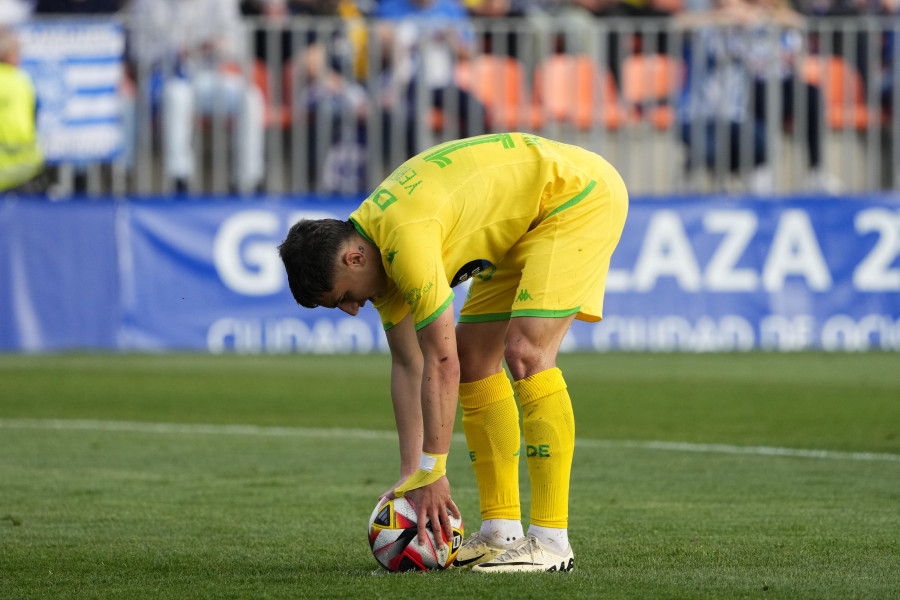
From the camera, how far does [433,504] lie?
472 cm

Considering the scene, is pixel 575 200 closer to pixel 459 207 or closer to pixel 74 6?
pixel 459 207

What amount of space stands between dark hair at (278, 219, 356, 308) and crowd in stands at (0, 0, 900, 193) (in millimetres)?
11650

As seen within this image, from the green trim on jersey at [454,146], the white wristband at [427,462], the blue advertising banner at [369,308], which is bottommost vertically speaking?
the blue advertising banner at [369,308]

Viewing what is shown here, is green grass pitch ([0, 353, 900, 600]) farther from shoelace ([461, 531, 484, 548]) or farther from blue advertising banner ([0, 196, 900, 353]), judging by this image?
blue advertising banner ([0, 196, 900, 353])

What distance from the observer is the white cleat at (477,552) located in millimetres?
5062

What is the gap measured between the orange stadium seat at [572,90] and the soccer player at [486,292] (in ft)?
37.7

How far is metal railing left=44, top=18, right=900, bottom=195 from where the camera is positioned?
53.3 feet

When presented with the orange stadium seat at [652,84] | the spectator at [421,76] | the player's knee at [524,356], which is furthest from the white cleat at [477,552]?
the orange stadium seat at [652,84]

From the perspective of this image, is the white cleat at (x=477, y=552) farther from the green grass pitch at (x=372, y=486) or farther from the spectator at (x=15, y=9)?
the spectator at (x=15, y=9)

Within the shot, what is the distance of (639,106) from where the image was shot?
55.0ft

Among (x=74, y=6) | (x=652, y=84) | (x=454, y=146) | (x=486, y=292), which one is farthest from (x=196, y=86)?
(x=454, y=146)

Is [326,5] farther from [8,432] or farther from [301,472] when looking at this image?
[301,472]

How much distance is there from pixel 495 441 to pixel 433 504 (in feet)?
Result: 1.86

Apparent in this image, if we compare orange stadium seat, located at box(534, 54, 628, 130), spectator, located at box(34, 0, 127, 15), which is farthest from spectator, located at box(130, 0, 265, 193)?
orange stadium seat, located at box(534, 54, 628, 130)
